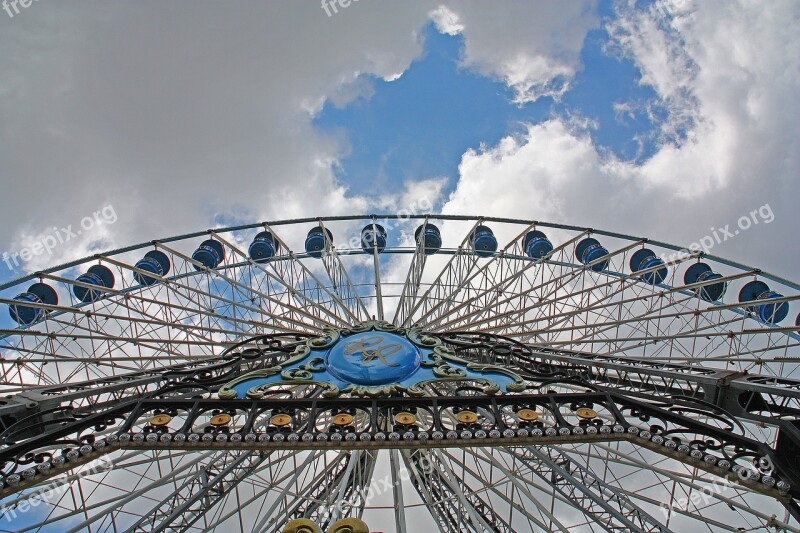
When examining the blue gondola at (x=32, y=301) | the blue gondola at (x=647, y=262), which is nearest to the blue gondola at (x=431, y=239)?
the blue gondola at (x=647, y=262)

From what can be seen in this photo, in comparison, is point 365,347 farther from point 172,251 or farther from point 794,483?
point 172,251

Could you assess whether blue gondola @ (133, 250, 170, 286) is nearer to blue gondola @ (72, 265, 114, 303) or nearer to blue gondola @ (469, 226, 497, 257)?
blue gondola @ (72, 265, 114, 303)

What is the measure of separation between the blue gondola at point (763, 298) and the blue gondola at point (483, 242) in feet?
31.9

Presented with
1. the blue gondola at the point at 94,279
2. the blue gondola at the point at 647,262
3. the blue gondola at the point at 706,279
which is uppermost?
the blue gondola at the point at 94,279

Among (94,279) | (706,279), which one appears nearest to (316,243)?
(94,279)

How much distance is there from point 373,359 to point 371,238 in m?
13.9

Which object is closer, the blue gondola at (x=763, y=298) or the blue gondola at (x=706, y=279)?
the blue gondola at (x=763, y=298)

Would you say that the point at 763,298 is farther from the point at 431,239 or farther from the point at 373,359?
the point at 373,359

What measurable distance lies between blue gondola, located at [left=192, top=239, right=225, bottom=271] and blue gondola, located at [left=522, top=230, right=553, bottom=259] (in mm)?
13116

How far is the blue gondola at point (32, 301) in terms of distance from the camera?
1973cm

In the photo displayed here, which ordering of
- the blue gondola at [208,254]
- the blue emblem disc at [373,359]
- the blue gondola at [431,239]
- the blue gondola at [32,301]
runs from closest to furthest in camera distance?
the blue emblem disc at [373,359]
the blue gondola at [32,301]
the blue gondola at [208,254]
the blue gondola at [431,239]

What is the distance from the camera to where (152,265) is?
23359mm

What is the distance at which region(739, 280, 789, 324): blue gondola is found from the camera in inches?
872

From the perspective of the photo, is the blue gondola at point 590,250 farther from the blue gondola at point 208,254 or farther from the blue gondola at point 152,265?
the blue gondola at point 152,265
